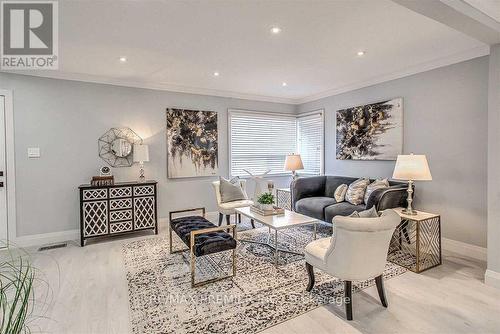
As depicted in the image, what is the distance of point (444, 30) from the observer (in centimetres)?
271

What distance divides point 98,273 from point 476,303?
369 cm

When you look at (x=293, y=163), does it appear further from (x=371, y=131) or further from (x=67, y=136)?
(x=67, y=136)

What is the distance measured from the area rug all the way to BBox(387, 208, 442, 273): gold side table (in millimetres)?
221

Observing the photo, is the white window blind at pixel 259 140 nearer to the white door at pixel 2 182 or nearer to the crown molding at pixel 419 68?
the crown molding at pixel 419 68

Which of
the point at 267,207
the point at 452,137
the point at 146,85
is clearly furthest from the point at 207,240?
the point at 452,137

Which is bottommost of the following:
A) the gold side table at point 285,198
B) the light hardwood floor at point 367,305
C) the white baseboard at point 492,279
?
the light hardwood floor at point 367,305

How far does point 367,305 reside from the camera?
7.55 feet

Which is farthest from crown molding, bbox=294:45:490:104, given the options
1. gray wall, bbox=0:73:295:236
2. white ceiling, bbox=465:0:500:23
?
gray wall, bbox=0:73:295:236

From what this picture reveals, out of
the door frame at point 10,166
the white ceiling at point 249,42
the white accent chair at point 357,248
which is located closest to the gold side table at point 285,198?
the white ceiling at point 249,42

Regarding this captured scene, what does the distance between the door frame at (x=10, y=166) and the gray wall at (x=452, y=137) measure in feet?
18.0

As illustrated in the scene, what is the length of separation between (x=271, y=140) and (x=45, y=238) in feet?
14.1

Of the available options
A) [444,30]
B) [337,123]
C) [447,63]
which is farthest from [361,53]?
[337,123]

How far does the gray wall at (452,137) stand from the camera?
316 cm

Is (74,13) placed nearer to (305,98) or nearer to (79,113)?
(79,113)
